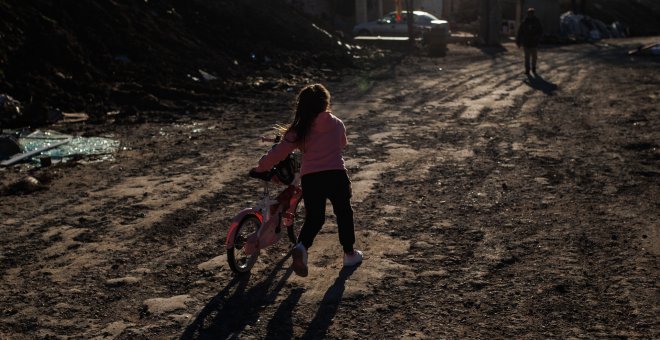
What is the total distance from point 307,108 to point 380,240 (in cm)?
161

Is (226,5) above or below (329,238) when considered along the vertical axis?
above

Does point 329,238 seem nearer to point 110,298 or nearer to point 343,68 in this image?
point 110,298

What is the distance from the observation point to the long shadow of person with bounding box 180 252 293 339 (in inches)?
199

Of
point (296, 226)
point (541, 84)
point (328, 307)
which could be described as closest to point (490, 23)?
point (541, 84)

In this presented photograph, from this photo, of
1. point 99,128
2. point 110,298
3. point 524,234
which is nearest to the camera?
point 110,298

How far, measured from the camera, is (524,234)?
7.07 m

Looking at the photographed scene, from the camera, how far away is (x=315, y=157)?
19.5 ft

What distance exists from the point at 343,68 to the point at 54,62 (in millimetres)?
10144

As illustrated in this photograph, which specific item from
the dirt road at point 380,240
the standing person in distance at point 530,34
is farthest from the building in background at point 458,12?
the dirt road at point 380,240

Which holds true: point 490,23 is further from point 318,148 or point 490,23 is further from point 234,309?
point 234,309

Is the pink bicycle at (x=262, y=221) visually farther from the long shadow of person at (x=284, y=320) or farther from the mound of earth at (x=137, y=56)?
the mound of earth at (x=137, y=56)

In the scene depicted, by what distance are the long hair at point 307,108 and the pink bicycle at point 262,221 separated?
9.0 inches

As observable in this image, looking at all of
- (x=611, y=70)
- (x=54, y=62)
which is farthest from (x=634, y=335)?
(x=611, y=70)

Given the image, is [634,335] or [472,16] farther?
[472,16]
